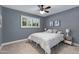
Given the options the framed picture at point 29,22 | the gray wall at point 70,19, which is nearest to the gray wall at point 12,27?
the framed picture at point 29,22

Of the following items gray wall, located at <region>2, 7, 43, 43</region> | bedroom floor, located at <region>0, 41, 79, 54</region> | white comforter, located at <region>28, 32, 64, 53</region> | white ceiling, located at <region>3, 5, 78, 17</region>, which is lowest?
bedroom floor, located at <region>0, 41, 79, 54</region>

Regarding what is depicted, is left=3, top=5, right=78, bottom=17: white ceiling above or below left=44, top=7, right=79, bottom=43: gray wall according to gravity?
above

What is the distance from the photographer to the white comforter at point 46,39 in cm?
113

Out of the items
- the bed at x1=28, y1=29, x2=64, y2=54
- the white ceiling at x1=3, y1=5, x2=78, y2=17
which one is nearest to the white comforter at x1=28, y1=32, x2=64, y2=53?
the bed at x1=28, y1=29, x2=64, y2=54

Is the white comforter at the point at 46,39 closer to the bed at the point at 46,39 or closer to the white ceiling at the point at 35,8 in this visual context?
the bed at the point at 46,39

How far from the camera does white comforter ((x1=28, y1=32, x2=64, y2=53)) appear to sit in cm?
113

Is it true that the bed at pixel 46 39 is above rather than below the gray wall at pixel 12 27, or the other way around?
below

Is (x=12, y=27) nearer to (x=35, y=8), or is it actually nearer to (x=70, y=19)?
(x=35, y=8)

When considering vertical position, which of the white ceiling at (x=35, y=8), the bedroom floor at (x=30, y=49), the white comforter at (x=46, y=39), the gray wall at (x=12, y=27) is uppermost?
the white ceiling at (x=35, y=8)

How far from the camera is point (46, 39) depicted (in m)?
1.13

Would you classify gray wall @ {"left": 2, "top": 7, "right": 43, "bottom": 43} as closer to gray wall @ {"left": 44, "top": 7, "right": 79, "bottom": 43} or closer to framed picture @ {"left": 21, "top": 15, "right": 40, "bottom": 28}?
framed picture @ {"left": 21, "top": 15, "right": 40, "bottom": 28}

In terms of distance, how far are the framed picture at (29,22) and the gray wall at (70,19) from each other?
210mm

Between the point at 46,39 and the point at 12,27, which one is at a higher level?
the point at 12,27

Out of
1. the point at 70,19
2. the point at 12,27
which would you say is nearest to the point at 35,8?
the point at 12,27
